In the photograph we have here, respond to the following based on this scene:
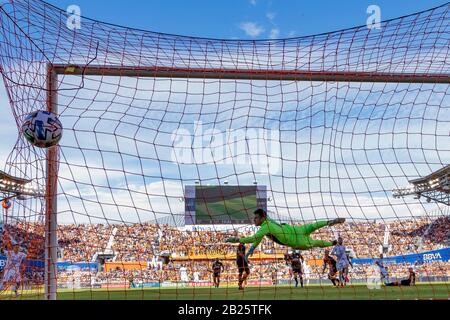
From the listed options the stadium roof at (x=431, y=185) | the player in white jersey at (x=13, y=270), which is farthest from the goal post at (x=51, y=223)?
the stadium roof at (x=431, y=185)

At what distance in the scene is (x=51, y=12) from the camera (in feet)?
22.2

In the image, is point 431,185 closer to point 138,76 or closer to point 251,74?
point 251,74

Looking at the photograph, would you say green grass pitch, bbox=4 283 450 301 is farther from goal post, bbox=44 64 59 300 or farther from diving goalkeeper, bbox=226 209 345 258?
goal post, bbox=44 64 59 300

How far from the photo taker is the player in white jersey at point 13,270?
707cm

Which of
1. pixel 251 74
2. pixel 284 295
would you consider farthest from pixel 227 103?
pixel 284 295

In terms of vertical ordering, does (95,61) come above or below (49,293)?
above

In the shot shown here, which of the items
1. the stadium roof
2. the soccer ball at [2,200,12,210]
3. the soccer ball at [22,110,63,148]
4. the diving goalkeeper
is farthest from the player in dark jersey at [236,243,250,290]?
the soccer ball at [22,110,63,148]

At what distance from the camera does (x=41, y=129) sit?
571 centimetres

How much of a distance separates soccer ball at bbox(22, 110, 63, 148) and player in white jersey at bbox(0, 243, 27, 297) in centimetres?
224

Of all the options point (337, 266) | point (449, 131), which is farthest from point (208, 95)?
point (337, 266)

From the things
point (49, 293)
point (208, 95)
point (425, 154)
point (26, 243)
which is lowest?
point (49, 293)

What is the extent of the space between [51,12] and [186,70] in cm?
197

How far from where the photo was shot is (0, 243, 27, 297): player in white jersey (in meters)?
7.07
